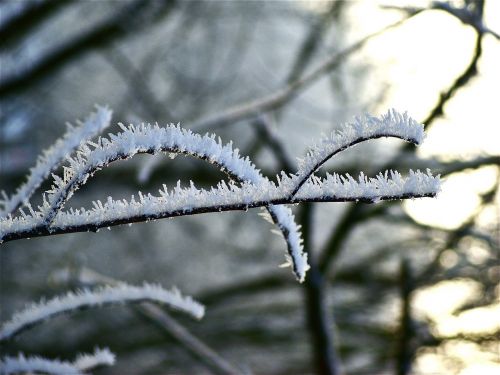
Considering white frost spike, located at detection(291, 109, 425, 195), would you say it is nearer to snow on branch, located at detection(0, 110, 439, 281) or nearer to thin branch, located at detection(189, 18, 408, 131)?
snow on branch, located at detection(0, 110, 439, 281)

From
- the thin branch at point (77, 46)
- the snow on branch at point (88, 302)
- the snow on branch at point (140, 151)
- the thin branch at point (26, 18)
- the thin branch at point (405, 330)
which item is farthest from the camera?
the thin branch at point (77, 46)

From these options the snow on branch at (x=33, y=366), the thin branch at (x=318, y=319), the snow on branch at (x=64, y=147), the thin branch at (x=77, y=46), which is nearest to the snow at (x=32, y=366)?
the snow on branch at (x=33, y=366)

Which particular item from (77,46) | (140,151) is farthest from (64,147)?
(77,46)

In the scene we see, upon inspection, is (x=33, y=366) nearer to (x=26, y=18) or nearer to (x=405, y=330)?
(x=405, y=330)

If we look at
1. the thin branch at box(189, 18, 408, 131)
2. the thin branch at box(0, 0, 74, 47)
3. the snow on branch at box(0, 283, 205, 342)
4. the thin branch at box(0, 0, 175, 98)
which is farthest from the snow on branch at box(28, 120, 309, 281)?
the thin branch at box(0, 0, 175, 98)

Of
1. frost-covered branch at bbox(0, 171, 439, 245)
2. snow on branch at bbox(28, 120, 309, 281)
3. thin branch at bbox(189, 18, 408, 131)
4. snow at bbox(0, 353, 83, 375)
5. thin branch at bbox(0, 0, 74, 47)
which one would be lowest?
snow at bbox(0, 353, 83, 375)

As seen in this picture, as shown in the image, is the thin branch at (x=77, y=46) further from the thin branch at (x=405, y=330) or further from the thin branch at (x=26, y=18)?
the thin branch at (x=405, y=330)

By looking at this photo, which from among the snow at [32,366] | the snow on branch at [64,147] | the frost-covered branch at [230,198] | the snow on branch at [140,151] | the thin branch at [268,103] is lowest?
the snow at [32,366]
